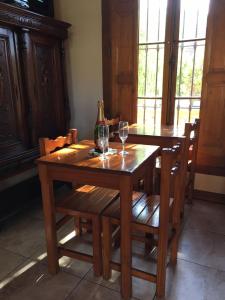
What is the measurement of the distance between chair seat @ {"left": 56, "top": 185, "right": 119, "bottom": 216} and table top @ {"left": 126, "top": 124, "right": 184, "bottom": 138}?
0.77 meters

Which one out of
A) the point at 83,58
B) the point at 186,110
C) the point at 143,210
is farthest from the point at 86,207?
the point at 83,58

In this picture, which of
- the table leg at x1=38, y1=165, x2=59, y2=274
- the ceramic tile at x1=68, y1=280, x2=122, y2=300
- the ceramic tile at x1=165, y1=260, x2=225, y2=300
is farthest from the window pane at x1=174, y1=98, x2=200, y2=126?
the ceramic tile at x1=68, y1=280, x2=122, y2=300

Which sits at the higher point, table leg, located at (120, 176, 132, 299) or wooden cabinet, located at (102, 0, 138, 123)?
wooden cabinet, located at (102, 0, 138, 123)

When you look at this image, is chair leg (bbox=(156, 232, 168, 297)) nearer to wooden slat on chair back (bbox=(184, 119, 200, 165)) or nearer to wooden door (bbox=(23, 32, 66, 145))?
wooden slat on chair back (bbox=(184, 119, 200, 165))

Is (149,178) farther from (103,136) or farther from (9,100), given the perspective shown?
(9,100)

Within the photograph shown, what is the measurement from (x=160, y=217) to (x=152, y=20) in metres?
2.15

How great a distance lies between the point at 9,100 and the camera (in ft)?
7.36

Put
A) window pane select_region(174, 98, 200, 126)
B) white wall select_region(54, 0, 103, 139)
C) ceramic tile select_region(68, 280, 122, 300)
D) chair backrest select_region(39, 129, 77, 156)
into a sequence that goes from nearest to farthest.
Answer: ceramic tile select_region(68, 280, 122, 300) → chair backrest select_region(39, 129, 77, 156) → window pane select_region(174, 98, 200, 126) → white wall select_region(54, 0, 103, 139)

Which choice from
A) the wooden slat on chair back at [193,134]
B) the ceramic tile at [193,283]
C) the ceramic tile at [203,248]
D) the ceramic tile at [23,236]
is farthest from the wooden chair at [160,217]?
the ceramic tile at [23,236]

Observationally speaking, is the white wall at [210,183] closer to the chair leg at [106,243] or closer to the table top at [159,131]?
the table top at [159,131]

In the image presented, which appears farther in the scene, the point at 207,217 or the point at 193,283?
the point at 207,217

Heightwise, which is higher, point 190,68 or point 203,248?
point 190,68

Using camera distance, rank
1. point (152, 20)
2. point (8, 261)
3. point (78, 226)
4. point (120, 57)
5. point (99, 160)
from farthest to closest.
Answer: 1. point (120, 57)
2. point (152, 20)
3. point (78, 226)
4. point (8, 261)
5. point (99, 160)

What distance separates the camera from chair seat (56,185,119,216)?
1556 millimetres
